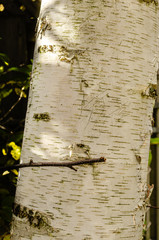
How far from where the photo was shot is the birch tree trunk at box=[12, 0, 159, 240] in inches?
33.4

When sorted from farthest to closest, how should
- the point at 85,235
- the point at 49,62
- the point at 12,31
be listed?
the point at 12,31 → the point at 49,62 → the point at 85,235

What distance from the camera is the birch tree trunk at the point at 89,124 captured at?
0.85 m

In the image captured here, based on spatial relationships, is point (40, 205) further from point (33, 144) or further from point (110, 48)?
point (110, 48)

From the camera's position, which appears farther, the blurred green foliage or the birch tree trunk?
the blurred green foliage

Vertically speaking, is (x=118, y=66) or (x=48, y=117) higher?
(x=118, y=66)

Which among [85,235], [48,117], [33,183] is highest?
[48,117]

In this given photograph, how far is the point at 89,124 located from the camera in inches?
33.8

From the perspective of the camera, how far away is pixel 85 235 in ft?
2.73

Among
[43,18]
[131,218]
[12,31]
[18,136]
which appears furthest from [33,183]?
[12,31]

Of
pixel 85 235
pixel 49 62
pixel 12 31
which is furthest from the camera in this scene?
pixel 12 31

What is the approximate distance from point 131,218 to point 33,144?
435 millimetres

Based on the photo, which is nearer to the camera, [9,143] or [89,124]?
[89,124]

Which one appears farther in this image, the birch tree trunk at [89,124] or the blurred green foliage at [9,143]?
the blurred green foliage at [9,143]

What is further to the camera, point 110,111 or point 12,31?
point 12,31
